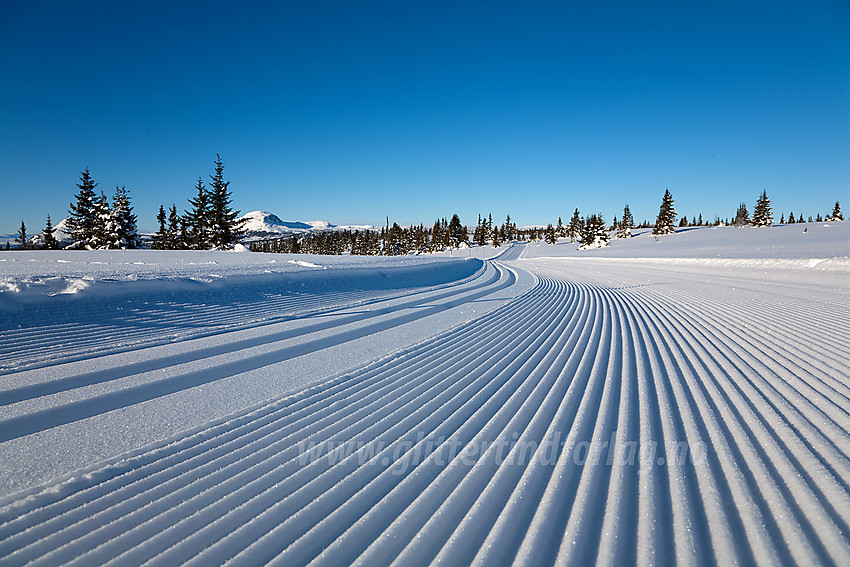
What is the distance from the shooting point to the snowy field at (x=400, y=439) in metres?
1.71

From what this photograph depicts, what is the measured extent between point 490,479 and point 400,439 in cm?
76

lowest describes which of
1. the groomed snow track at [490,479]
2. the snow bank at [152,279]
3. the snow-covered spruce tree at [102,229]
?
the groomed snow track at [490,479]

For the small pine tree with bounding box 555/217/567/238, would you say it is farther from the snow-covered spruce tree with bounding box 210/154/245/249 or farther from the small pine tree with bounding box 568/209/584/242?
the snow-covered spruce tree with bounding box 210/154/245/249

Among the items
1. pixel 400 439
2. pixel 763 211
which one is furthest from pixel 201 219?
pixel 763 211

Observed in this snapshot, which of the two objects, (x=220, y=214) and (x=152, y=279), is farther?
(x=220, y=214)

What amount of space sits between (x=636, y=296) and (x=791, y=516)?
9.89 meters

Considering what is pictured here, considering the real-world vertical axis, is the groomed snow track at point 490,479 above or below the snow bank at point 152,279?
below

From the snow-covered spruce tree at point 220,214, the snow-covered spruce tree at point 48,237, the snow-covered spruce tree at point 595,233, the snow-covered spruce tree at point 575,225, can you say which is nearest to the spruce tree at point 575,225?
the snow-covered spruce tree at point 575,225

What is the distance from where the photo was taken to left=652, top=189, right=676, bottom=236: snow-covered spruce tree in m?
55.5

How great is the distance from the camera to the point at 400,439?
2633 mm

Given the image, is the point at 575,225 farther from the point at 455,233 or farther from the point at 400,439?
the point at 400,439

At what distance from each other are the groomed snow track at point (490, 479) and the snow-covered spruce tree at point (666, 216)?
6349cm

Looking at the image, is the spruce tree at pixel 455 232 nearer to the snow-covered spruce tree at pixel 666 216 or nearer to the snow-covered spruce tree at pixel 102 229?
the snow-covered spruce tree at pixel 666 216

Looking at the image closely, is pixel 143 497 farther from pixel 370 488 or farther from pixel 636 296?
pixel 636 296
